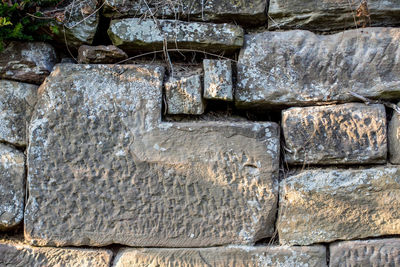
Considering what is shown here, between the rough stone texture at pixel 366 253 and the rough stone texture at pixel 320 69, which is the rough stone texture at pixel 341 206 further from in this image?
the rough stone texture at pixel 320 69

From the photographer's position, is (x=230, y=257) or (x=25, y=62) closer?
(x=230, y=257)

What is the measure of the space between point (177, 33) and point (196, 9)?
0.47 ft

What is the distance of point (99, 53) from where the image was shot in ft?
6.56

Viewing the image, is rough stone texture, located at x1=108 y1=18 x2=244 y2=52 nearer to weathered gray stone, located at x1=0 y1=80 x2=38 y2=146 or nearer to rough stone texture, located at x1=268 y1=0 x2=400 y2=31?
rough stone texture, located at x1=268 y1=0 x2=400 y2=31

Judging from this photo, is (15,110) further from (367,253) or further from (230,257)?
(367,253)

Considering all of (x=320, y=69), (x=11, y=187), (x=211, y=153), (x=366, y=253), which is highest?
(x=320, y=69)

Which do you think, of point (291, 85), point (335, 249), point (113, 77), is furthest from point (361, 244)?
point (113, 77)

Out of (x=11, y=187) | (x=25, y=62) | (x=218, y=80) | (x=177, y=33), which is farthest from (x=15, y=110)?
(x=218, y=80)

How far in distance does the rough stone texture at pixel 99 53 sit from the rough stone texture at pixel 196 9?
0.17 m

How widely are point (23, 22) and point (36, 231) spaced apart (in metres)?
0.91

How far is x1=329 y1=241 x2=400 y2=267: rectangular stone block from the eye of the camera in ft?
6.04

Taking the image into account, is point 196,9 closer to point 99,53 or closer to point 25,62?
point 99,53

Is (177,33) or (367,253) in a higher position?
(177,33)

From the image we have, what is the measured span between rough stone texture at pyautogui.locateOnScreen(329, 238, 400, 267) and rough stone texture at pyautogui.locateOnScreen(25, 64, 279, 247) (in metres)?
0.30
